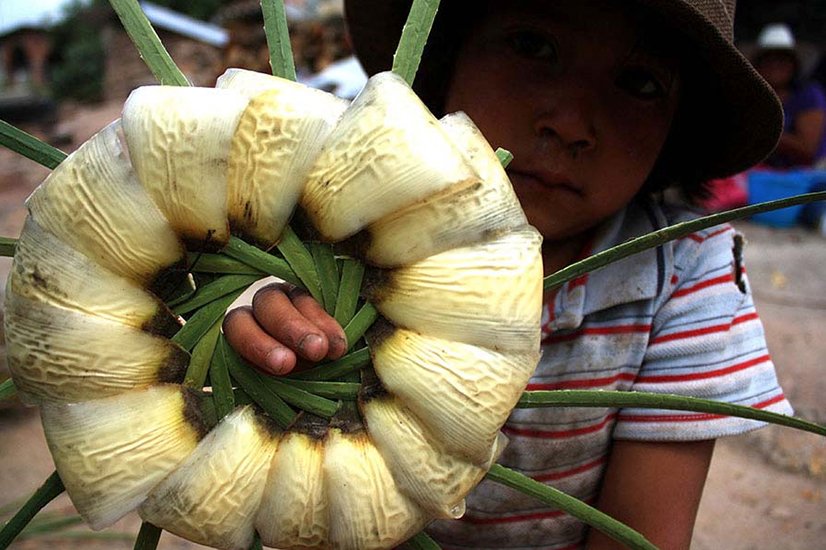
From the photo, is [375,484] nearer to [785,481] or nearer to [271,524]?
[271,524]

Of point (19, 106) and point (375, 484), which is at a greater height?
point (375, 484)

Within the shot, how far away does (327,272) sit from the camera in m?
0.43

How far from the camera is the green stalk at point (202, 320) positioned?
422 millimetres

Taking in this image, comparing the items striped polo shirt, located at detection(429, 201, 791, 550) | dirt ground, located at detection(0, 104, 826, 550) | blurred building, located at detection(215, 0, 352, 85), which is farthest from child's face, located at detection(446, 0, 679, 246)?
blurred building, located at detection(215, 0, 352, 85)

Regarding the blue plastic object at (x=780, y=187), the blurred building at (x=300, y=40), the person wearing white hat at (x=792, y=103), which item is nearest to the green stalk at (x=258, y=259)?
the blue plastic object at (x=780, y=187)

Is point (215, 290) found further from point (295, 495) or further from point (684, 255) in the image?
point (684, 255)

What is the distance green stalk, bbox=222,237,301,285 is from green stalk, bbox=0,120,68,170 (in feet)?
0.38

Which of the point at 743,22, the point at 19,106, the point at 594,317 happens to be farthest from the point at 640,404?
the point at 19,106

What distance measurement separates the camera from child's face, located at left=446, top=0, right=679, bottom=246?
71 cm

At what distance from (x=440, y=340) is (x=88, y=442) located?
19 cm

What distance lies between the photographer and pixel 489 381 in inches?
15.8

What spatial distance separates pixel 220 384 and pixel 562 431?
519 millimetres

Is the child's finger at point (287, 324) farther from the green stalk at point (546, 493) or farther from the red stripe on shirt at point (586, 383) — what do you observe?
the red stripe on shirt at point (586, 383)

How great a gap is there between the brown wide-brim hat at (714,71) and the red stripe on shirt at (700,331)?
0.17 m
